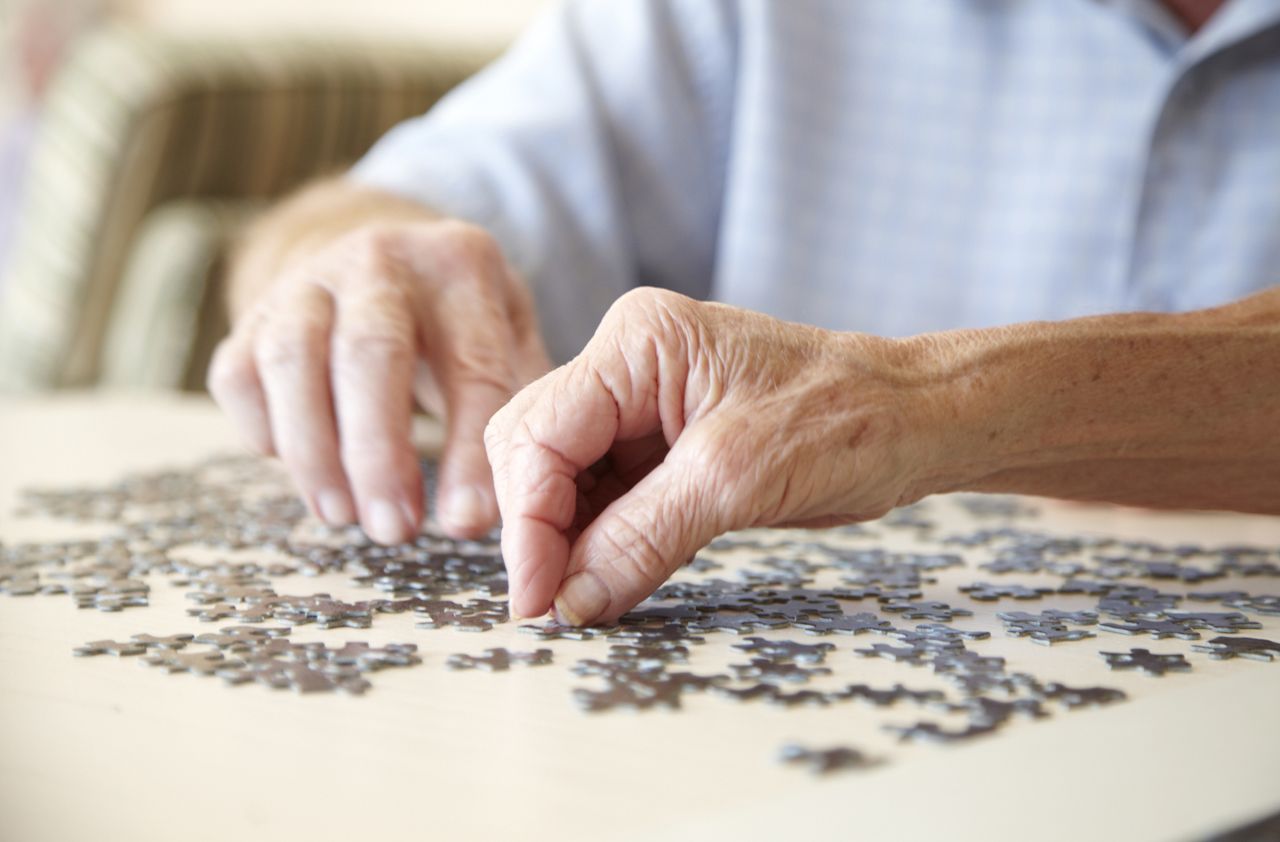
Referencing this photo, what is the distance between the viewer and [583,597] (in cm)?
112

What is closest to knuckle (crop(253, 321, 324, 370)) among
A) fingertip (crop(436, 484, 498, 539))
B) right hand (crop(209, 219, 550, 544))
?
right hand (crop(209, 219, 550, 544))

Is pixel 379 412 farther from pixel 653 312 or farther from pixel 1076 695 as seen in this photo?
pixel 1076 695

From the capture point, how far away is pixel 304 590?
132 centimetres

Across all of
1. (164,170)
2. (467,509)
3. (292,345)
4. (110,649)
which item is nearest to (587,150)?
(292,345)

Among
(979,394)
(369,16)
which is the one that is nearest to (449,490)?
(979,394)

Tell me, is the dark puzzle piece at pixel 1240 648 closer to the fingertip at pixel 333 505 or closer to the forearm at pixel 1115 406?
the forearm at pixel 1115 406

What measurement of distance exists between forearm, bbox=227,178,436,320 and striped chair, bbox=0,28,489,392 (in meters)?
2.14

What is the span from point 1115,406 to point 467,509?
0.77 metres

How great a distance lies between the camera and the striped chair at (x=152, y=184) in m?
4.61

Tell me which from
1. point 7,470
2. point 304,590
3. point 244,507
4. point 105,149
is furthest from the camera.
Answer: point 105,149

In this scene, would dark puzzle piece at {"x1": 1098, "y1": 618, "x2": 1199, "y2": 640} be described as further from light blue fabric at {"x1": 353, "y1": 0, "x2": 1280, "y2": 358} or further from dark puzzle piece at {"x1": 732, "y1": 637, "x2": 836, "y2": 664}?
light blue fabric at {"x1": 353, "y1": 0, "x2": 1280, "y2": 358}

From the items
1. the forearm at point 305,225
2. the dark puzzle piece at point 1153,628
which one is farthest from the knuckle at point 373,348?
the dark puzzle piece at point 1153,628

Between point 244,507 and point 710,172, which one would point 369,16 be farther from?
point 244,507

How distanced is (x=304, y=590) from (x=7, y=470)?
3.71ft
